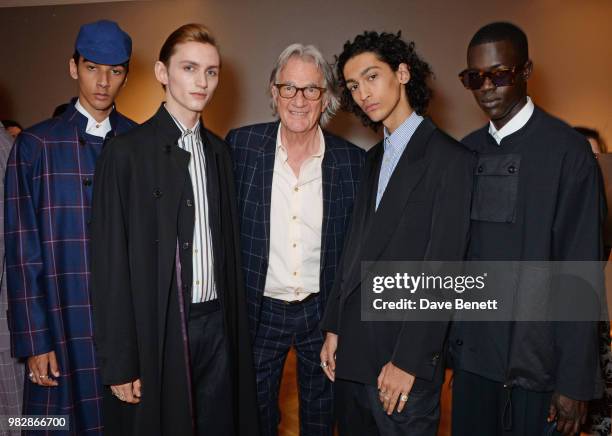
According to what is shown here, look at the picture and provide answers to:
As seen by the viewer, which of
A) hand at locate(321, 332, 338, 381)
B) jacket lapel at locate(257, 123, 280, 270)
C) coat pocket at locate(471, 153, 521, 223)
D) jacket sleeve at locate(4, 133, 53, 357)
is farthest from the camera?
jacket lapel at locate(257, 123, 280, 270)

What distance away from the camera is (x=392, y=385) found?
164cm

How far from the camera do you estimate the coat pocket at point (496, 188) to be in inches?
63.4

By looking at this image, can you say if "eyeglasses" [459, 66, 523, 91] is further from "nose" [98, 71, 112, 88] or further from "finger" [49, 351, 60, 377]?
"finger" [49, 351, 60, 377]

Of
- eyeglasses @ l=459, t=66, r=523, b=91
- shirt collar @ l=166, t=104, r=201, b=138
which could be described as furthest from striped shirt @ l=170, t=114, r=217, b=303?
eyeglasses @ l=459, t=66, r=523, b=91

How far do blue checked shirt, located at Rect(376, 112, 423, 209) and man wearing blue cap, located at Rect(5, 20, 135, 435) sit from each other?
1094 millimetres

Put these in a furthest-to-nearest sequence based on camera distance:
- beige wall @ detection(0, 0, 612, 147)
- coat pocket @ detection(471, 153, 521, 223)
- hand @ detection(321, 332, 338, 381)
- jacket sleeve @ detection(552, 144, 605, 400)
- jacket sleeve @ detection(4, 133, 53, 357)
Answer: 1. beige wall @ detection(0, 0, 612, 147)
2. hand @ detection(321, 332, 338, 381)
3. jacket sleeve @ detection(4, 133, 53, 357)
4. coat pocket @ detection(471, 153, 521, 223)
5. jacket sleeve @ detection(552, 144, 605, 400)

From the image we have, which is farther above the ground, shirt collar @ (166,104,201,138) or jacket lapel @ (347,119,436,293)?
shirt collar @ (166,104,201,138)

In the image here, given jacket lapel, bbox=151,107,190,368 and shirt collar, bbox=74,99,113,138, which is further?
shirt collar, bbox=74,99,113,138

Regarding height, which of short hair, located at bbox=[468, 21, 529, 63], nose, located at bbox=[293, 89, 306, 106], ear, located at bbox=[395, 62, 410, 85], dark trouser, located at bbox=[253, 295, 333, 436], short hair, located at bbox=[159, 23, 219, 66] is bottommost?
dark trouser, located at bbox=[253, 295, 333, 436]

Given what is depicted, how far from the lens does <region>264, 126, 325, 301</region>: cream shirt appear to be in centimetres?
217

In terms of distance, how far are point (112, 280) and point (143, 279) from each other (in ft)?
0.32

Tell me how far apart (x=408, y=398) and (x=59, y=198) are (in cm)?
143

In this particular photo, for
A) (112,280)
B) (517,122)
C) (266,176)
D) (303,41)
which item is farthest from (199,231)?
(303,41)

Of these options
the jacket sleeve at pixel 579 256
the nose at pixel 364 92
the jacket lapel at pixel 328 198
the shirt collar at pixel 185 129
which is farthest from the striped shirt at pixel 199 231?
the jacket sleeve at pixel 579 256
